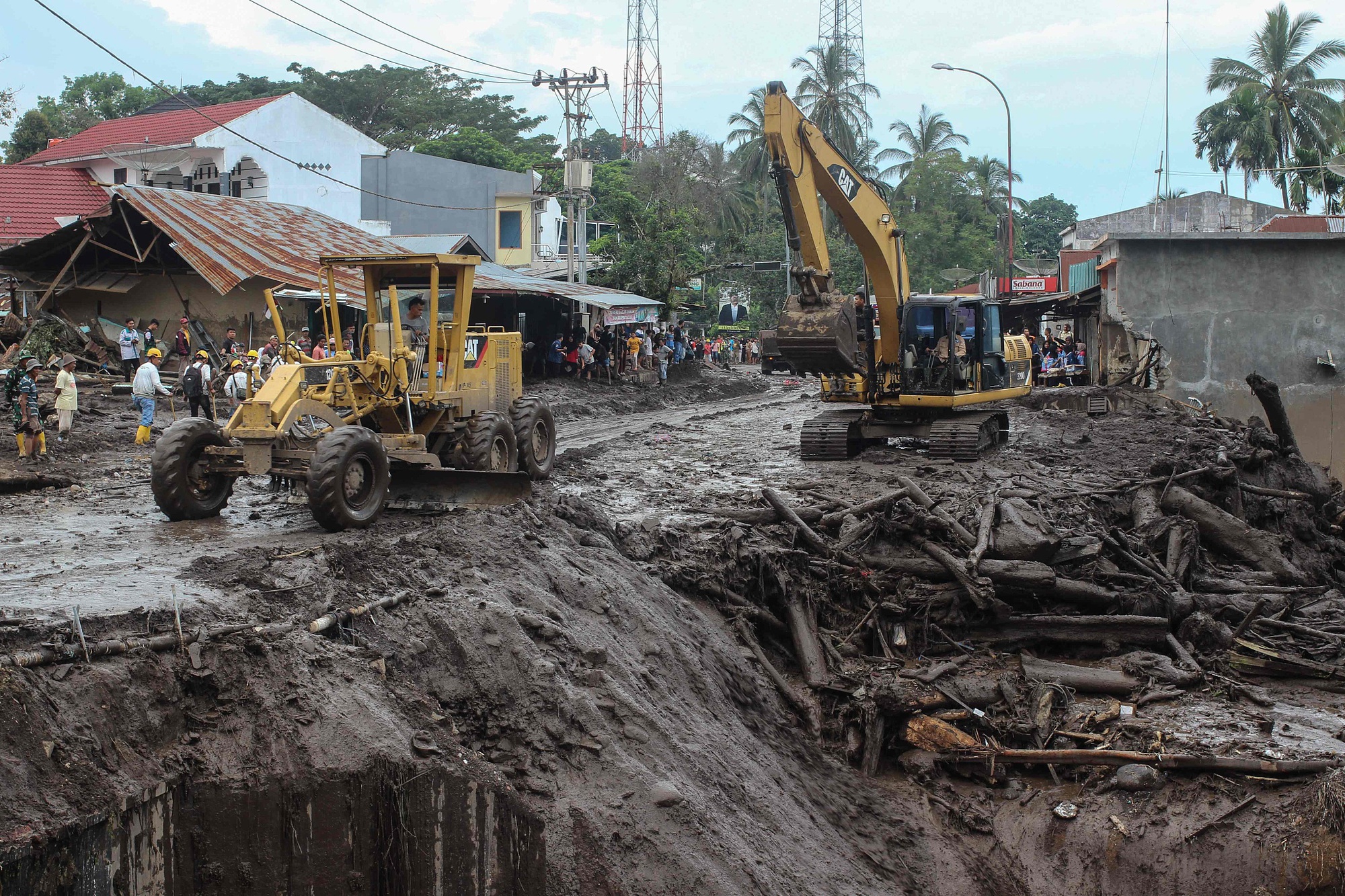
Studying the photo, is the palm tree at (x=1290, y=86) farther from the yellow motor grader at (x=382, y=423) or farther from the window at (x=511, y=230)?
the yellow motor grader at (x=382, y=423)

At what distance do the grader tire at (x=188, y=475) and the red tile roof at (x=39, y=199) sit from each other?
2391cm

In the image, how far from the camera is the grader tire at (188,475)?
10.0m

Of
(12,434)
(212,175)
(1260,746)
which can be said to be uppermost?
(212,175)

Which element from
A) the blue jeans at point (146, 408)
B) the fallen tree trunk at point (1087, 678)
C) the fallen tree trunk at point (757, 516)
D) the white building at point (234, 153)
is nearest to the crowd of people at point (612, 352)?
the blue jeans at point (146, 408)

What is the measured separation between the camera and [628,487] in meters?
14.5

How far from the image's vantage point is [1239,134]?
52250 millimetres

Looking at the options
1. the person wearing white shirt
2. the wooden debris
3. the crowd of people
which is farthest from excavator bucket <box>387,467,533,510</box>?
the crowd of people

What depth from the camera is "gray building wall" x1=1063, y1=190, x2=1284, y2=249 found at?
44.8 metres

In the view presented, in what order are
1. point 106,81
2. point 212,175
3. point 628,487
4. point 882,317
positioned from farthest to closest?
1. point 106,81
2. point 212,175
3. point 882,317
4. point 628,487

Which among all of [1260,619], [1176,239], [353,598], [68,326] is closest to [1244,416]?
[1176,239]

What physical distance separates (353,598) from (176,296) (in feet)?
68.4

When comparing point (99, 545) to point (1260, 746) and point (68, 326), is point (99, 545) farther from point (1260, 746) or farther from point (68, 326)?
point (68, 326)

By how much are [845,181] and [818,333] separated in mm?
2749

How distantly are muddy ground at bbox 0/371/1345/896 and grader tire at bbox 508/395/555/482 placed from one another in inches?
57.4
